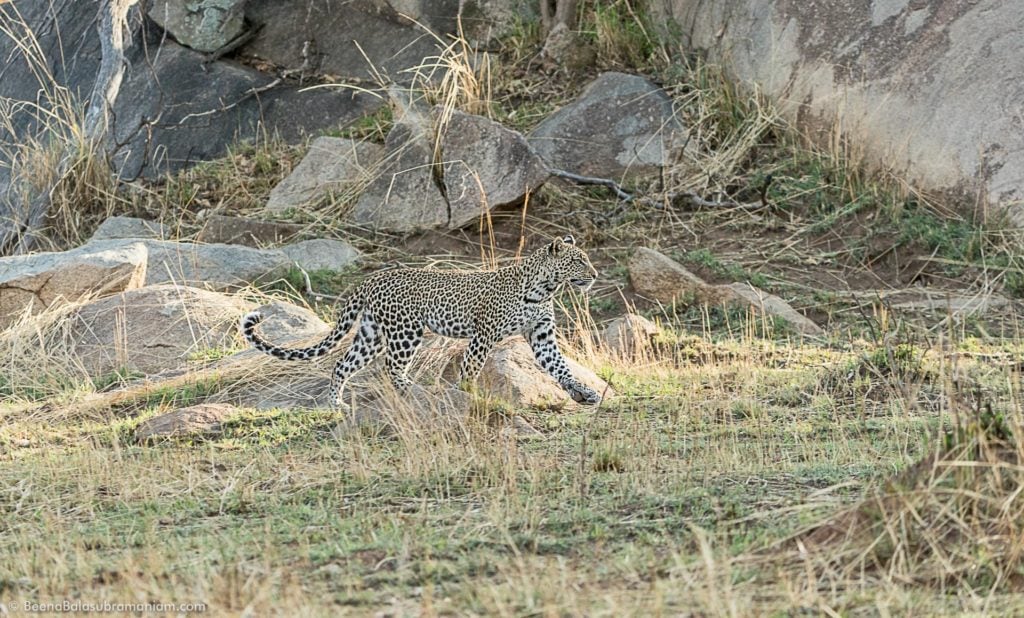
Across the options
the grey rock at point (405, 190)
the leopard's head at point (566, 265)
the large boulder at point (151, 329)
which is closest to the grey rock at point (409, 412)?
the leopard's head at point (566, 265)

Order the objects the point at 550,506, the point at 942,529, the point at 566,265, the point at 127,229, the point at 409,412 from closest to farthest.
→ the point at 942,529
the point at 550,506
the point at 409,412
the point at 566,265
the point at 127,229

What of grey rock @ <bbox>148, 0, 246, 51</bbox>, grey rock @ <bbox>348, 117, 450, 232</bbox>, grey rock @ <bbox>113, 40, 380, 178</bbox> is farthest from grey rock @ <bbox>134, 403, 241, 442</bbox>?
grey rock @ <bbox>148, 0, 246, 51</bbox>

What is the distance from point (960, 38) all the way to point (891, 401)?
21.3ft

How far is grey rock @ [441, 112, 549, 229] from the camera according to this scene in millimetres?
14148

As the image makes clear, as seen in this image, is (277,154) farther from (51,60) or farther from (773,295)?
(773,295)

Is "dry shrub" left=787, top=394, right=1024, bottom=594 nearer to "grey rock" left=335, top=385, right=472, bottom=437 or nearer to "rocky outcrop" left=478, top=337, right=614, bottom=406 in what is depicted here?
"grey rock" left=335, top=385, right=472, bottom=437

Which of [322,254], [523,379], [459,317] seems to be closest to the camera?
[523,379]

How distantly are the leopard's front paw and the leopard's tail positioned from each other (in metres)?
1.67

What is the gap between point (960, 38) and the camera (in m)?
14.1

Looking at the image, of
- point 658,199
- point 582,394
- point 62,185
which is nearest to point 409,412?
point 582,394

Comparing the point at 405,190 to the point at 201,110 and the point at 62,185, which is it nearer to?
the point at 62,185

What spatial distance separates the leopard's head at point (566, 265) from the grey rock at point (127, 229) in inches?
231

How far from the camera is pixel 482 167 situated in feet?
46.8

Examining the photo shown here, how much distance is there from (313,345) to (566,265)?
1929 millimetres
